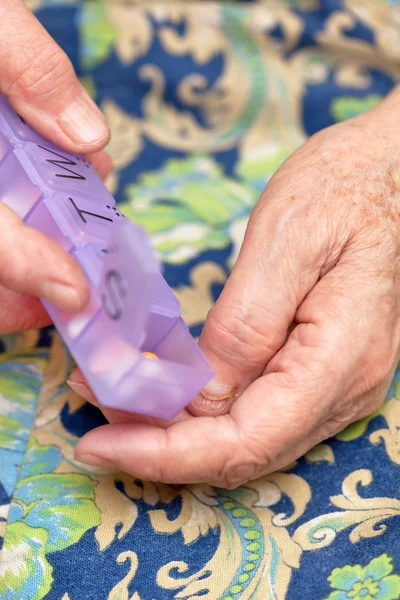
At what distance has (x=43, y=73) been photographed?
611mm

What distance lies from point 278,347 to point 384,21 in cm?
54

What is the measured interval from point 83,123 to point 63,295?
248 millimetres

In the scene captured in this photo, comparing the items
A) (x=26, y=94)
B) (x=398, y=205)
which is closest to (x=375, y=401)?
(x=398, y=205)

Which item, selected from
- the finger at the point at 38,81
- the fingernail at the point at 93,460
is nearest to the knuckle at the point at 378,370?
the fingernail at the point at 93,460

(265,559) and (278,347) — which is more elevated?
(278,347)

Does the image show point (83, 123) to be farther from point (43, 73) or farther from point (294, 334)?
point (294, 334)

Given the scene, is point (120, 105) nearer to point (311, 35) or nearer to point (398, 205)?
point (311, 35)

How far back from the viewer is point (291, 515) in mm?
525

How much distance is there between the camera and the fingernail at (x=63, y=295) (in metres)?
0.44

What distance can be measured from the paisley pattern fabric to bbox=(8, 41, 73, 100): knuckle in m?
0.22

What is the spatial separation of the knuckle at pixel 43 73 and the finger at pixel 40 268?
198mm

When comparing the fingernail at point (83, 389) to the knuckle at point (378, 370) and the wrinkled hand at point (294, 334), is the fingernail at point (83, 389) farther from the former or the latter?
the knuckle at point (378, 370)

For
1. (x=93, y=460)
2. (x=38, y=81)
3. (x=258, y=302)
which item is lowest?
(x=93, y=460)

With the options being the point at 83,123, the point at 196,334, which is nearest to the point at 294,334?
the point at 196,334
